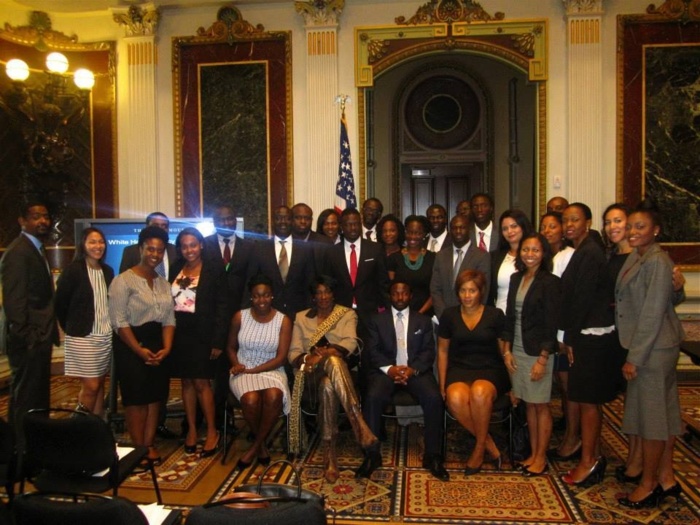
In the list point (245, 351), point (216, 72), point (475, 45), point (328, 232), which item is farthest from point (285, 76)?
point (245, 351)

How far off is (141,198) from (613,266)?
21.3ft

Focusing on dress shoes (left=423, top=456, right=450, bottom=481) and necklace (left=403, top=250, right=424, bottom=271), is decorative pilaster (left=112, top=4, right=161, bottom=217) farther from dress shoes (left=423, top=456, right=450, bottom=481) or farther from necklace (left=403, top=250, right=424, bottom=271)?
dress shoes (left=423, top=456, right=450, bottom=481)

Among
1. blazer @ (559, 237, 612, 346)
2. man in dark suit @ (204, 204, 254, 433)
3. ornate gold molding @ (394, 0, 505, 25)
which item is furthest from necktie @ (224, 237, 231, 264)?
ornate gold molding @ (394, 0, 505, 25)

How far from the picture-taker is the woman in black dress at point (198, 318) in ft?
14.8

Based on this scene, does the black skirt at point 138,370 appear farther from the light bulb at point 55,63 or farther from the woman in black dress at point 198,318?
the light bulb at point 55,63

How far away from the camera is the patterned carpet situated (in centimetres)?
350

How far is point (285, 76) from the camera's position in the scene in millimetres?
8078

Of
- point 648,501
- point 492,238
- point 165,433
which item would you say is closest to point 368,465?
point 648,501

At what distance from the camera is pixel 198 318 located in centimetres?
450

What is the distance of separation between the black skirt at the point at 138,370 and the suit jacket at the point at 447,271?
2.27 meters

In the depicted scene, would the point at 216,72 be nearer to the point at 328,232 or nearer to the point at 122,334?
the point at 328,232

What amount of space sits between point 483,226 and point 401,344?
62.1 inches

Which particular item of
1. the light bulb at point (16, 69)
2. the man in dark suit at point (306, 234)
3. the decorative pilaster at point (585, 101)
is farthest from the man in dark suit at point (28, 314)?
the decorative pilaster at point (585, 101)

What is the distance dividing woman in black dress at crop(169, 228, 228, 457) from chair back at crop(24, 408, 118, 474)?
68.3 inches
